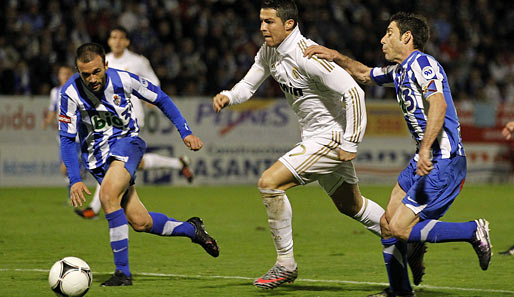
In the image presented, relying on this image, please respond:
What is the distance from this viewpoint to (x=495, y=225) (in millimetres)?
11359

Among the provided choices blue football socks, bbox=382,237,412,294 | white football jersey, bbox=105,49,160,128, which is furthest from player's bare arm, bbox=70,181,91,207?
white football jersey, bbox=105,49,160,128

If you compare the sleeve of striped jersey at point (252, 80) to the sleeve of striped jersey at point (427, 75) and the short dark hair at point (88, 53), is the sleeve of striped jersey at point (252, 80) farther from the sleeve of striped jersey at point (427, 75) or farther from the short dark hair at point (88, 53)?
the sleeve of striped jersey at point (427, 75)

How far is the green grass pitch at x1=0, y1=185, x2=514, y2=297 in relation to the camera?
21.9ft

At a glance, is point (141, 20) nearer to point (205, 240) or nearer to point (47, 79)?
point (47, 79)

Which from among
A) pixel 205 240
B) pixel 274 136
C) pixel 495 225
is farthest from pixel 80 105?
pixel 274 136

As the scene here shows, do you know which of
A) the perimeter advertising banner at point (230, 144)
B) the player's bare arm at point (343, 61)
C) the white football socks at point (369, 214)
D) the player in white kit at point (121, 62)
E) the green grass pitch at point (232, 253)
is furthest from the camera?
the perimeter advertising banner at point (230, 144)

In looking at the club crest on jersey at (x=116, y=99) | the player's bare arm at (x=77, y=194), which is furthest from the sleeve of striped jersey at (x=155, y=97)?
the player's bare arm at (x=77, y=194)

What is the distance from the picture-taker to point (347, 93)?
6449 mm

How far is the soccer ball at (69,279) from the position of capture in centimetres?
586

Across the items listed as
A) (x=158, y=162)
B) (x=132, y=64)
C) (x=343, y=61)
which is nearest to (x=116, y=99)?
(x=343, y=61)

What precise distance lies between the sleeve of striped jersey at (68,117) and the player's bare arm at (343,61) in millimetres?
1944

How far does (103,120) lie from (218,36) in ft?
39.9

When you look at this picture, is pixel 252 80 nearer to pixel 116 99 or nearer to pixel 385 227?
pixel 116 99

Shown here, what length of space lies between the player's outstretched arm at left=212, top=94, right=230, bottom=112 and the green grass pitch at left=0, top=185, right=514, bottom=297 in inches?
54.3
